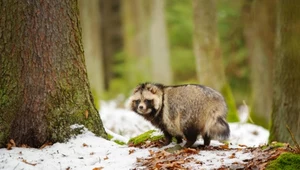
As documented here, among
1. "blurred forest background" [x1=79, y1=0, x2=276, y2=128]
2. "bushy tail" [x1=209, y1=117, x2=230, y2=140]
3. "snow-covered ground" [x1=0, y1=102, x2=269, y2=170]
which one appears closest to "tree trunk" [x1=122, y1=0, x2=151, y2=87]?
"blurred forest background" [x1=79, y1=0, x2=276, y2=128]

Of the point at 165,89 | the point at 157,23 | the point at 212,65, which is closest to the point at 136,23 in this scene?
the point at 157,23

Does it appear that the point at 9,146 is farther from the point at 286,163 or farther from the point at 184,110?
the point at 286,163

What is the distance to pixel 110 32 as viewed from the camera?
33.3m

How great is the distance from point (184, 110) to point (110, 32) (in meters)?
26.0

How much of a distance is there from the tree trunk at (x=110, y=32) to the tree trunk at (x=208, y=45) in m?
18.5

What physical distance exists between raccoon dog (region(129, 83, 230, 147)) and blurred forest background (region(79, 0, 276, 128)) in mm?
1081

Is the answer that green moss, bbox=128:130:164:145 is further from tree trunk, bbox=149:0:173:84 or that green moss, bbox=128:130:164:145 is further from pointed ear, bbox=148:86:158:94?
tree trunk, bbox=149:0:173:84

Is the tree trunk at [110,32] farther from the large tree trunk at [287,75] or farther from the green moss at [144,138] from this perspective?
the green moss at [144,138]

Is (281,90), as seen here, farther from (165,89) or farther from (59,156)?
(59,156)

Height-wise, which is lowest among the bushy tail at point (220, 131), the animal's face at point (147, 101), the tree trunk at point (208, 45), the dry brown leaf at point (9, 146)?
the dry brown leaf at point (9, 146)

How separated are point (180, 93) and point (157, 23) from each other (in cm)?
1423

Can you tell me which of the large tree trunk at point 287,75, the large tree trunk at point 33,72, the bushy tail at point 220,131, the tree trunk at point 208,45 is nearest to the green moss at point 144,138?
the large tree trunk at point 33,72

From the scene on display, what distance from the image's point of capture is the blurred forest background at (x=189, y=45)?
1433 centimetres

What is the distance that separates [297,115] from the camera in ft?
31.9
